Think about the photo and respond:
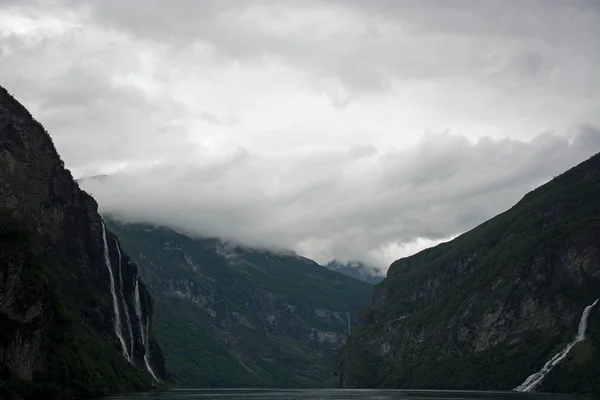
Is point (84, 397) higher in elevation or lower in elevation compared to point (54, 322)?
lower

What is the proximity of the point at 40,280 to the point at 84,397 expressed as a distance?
40.5 meters

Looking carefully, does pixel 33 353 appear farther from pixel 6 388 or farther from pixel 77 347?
pixel 77 347

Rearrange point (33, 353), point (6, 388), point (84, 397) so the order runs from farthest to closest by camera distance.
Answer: point (84, 397), point (33, 353), point (6, 388)

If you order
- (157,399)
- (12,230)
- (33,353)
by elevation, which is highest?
(12,230)

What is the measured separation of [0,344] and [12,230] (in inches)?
983

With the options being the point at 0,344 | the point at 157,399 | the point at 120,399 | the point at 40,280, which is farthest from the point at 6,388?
the point at 157,399

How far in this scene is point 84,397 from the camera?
18488cm

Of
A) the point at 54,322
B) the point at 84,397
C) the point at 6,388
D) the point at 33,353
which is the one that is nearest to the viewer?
the point at 6,388

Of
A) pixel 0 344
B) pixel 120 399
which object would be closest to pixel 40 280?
pixel 0 344

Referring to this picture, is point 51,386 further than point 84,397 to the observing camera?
No

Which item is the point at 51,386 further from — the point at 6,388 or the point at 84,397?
the point at 84,397

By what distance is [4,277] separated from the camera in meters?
143

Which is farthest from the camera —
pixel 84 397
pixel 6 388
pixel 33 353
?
pixel 84 397

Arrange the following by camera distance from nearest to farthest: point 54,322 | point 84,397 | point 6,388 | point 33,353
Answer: point 6,388
point 33,353
point 54,322
point 84,397
